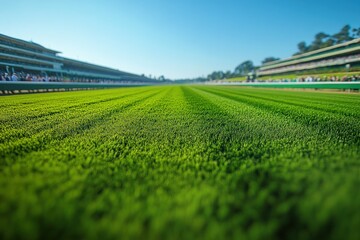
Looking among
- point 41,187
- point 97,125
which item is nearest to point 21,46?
point 97,125

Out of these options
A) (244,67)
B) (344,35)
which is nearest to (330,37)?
(344,35)

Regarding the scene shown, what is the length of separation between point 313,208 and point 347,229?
0.69 feet

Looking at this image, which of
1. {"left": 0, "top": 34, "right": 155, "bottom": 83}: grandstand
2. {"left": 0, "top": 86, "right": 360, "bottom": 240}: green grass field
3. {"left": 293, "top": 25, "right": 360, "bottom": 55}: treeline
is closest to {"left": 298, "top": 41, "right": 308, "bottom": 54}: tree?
{"left": 293, "top": 25, "right": 360, "bottom": 55}: treeline

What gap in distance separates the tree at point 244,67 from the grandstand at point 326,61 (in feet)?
207

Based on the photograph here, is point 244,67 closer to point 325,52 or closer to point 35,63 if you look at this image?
point 325,52

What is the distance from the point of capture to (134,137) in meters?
3.85

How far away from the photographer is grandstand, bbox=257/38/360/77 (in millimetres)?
51531

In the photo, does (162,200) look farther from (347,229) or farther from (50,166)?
(50,166)

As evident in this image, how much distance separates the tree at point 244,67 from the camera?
537 ft

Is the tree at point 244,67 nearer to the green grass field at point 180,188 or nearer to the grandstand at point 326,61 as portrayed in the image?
the grandstand at point 326,61

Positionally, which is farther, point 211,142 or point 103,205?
point 211,142

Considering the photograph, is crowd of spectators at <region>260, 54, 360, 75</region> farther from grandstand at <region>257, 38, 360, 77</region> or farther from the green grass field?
the green grass field

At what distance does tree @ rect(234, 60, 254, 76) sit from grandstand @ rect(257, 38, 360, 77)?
63157 mm

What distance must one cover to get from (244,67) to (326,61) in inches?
4515
